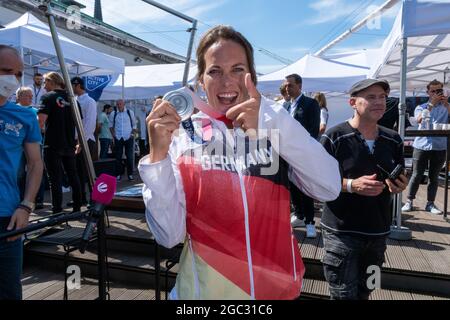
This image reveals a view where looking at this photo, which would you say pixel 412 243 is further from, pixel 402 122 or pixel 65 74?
pixel 65 74

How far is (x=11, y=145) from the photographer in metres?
1.99

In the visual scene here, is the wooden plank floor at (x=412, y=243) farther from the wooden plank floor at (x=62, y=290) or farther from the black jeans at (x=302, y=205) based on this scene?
the wooden plank floor at (x=62, y=290)

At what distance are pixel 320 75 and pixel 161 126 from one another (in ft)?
23.9

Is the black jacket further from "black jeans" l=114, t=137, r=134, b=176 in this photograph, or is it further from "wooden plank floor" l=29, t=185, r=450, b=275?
"black jeans" l=114, t=137, r=134, b=176

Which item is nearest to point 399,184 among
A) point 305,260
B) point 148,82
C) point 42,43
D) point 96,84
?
point 305,260

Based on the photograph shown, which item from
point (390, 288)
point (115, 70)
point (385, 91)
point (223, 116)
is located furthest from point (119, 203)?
point (115, 70)

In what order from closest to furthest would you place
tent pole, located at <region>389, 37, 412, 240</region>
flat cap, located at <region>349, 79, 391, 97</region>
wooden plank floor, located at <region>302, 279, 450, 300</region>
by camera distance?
flat cap, located at <region>349, 79, 391, 97</region>, wooden plank floor, located at <region>302, 279, 450, 300</region>, tent pole, located at <region>389, 37, 412, 240</region>

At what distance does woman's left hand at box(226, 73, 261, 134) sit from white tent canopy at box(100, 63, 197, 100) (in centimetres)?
890

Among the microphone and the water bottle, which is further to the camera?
the water bottle

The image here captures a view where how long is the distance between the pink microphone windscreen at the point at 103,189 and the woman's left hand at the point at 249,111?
2.49 feet

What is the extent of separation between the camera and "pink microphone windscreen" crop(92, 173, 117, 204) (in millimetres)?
1567

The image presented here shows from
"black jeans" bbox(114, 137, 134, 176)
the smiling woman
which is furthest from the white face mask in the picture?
"black jeans" bbox(114, 137, 134, 176)

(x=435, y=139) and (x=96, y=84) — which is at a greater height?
(x=96, y=84)

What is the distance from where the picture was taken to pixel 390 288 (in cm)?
312
